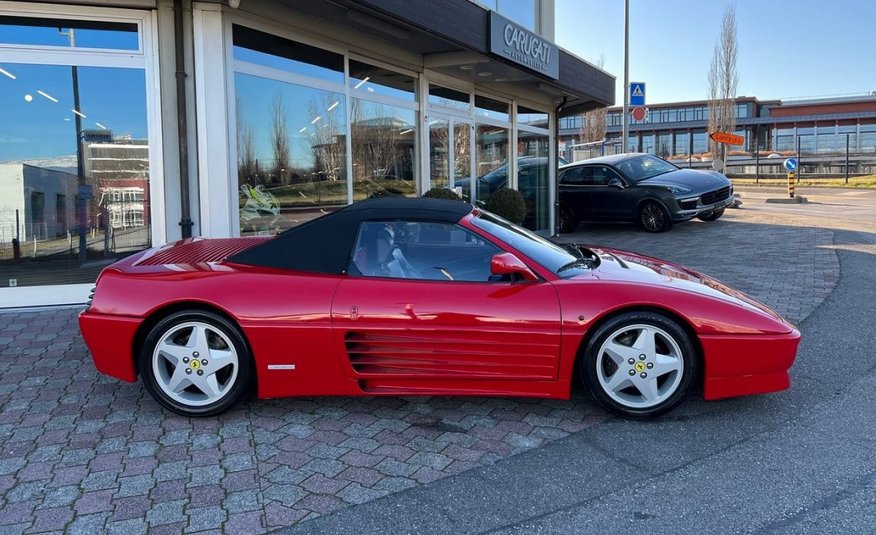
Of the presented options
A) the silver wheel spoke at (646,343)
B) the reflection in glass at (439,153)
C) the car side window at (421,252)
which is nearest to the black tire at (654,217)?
the reflection in glass at (439,153)

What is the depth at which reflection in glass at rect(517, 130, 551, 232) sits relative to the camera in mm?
13750

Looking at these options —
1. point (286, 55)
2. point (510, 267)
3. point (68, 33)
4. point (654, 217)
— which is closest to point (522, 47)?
point (286, 55)

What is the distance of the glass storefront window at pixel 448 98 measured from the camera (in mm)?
10484

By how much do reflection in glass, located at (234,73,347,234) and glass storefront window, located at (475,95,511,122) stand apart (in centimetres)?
420

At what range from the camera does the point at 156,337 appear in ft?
12.8

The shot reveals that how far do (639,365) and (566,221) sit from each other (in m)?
12.0

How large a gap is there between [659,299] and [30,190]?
6.32m

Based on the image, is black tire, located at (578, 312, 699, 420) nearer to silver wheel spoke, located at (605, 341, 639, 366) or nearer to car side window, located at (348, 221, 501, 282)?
silver wheel spoke, located at (605, 341, 639, 366)

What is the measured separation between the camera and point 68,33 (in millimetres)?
6543

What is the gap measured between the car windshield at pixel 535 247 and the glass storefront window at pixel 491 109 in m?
7.70

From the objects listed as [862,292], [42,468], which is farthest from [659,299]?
[862,292]

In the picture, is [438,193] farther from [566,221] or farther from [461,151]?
[566,221]

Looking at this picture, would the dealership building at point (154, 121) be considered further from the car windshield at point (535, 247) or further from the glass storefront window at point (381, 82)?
the car windshield at point (535, 247)

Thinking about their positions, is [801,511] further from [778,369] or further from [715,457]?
[778,369]
